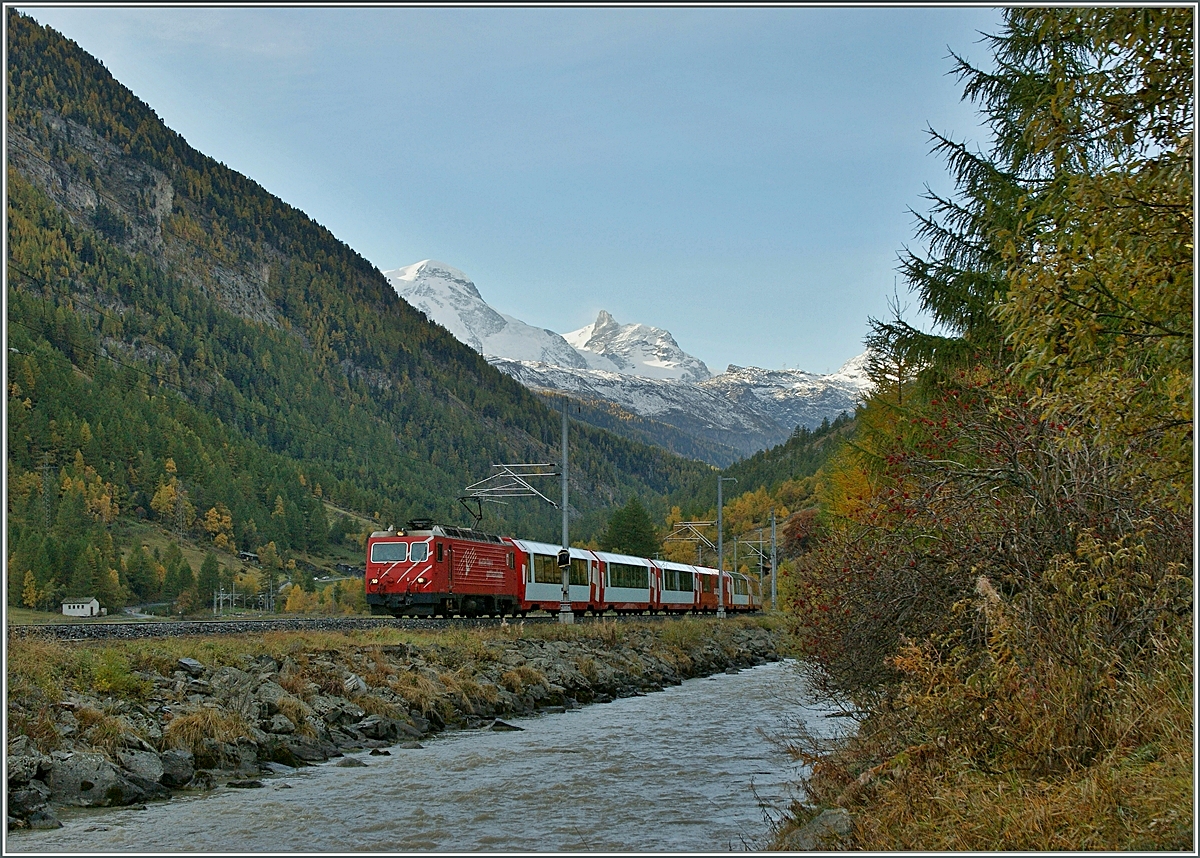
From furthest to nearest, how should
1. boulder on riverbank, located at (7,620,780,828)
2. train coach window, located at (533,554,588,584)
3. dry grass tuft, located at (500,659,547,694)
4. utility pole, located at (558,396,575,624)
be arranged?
train coach window, located at (533,554,588,584) → utility pole, located at (558,396,575,624) → dry grass tuft, located at (500,659,547,694) → boulder on riverbank, located at (7,620,780,828)

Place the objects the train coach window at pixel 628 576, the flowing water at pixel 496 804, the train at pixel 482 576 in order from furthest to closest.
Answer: the train coach window at pixel 628 576 → the train at pixel 482 576 → the flowing water at pixel 496 804

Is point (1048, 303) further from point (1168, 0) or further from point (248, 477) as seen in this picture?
point (248, 477)

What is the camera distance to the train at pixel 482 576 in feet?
114

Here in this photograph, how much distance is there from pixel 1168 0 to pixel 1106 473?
4.26 metres

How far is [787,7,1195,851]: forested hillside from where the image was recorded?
288 inches

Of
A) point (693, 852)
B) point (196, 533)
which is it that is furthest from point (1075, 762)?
point (196, 533)

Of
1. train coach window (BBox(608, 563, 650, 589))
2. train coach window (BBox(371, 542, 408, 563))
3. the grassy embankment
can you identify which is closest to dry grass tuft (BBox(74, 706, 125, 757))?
the grassy embankment

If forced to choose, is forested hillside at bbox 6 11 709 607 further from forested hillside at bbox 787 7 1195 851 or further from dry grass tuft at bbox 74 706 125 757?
forested hillside at bbox 787 7 1195 851

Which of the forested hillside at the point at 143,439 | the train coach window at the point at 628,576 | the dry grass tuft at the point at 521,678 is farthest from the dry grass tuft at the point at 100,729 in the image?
the forested hillside at the point at 143,439

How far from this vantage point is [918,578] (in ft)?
37.9

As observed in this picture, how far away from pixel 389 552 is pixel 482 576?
3.76 meters

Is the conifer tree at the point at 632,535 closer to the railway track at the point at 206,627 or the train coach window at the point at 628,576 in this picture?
the train coach window at the point at 628,576

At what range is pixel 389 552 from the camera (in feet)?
115

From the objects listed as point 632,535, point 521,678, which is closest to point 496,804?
point 521,678
